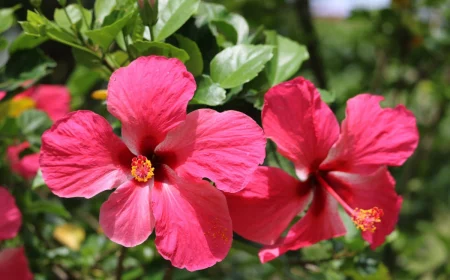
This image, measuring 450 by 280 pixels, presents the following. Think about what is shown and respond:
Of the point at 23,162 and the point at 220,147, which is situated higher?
the point at 220,147

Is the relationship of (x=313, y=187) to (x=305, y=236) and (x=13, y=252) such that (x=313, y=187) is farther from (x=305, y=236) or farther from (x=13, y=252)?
(x=13, y=252)

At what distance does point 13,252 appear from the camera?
1.26m

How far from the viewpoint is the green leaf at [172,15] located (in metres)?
1.02

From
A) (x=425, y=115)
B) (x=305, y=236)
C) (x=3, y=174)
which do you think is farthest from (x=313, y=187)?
(x=425, y=115)

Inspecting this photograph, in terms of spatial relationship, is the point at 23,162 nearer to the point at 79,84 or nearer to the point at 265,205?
the point at 79,84

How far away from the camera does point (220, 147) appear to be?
0.91 m

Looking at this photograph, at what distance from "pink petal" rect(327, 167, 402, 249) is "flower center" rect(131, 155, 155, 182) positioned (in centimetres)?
34

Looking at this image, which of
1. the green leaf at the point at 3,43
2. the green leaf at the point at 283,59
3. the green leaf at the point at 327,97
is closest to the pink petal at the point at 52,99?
the green leaf at the point at 3,43

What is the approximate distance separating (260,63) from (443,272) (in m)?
1.15

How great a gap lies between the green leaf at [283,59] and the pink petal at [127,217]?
36 centimetres

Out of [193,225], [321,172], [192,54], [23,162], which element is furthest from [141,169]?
[23,162]

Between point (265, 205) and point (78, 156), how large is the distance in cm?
31

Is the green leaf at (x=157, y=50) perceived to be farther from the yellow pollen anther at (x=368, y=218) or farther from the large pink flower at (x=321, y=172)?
the yellow pollen anther at (x=368, y=218)

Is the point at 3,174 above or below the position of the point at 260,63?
below
